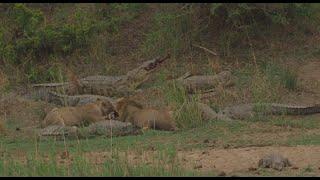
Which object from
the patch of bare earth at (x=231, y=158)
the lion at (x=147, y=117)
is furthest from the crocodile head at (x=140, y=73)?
the patch of bare earth at (x=231, y=158)

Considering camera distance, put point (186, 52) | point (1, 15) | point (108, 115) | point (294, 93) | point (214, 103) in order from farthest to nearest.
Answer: point (1, 15)
point (186, 52)
point (294, 93)
point (214, 103)
point (108, 115)

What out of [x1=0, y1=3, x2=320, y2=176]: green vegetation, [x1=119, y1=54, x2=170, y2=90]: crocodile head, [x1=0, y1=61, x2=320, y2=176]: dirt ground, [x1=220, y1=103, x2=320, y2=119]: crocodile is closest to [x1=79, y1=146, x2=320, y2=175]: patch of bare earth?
[x1=0, y1=61, x2=320, y2=176]: dirt ground

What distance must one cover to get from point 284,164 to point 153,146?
2.22 metres

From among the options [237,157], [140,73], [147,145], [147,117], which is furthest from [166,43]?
[237,157]

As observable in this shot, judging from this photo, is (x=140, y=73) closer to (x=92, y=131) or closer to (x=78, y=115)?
(x=78, y=115)

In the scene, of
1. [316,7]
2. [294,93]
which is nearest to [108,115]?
[294,93]

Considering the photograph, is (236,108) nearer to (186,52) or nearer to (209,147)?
(209,147)

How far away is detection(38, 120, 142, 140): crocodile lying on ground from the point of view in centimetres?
1050

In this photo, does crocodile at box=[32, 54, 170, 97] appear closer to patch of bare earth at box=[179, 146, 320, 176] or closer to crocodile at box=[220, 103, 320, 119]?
crocodile at box=[220, 103, 320, 119]

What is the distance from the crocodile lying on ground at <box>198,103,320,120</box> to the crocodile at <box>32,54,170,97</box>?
316 cm

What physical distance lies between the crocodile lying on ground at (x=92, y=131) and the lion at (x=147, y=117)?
0.33 metres

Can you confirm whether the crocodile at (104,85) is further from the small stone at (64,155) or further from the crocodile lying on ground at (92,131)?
the small stone at (64,155)

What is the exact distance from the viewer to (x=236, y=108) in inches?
475

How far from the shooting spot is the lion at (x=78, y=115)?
11.6m
